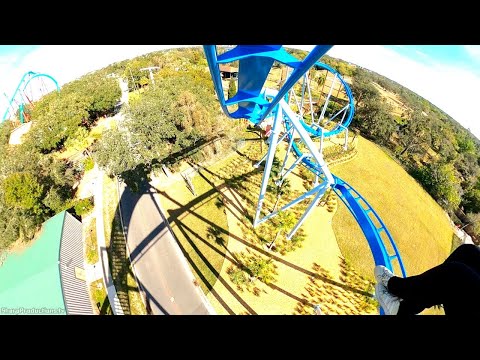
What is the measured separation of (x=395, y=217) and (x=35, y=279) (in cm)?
2252

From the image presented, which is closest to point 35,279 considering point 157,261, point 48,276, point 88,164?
point 48,276

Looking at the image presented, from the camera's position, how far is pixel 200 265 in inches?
551

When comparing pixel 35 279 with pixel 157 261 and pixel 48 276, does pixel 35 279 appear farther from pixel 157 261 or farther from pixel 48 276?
pixel 157 261

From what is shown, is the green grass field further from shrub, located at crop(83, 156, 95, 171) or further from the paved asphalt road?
shrub, located at crop(83, 156, 95, 171)

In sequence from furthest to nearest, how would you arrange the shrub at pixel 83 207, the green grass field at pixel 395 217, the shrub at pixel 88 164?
the shrub at pixel 88 164 → the shrub at pixel 83 207 → the green grass field at pixel 395 217

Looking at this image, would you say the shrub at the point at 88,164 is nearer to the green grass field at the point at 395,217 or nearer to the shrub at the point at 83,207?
the shrub at the point at 83,207

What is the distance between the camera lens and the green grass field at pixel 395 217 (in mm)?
15922

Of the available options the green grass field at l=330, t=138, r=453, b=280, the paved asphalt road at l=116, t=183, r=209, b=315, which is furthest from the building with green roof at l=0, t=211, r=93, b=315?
the green grass field at l=330, t=138, r=453, b=280

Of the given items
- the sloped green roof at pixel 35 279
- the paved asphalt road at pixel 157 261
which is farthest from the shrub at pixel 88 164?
the sloped green roof at pixel 35 279

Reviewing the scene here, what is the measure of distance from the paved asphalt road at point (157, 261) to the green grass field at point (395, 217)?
9.70 meters

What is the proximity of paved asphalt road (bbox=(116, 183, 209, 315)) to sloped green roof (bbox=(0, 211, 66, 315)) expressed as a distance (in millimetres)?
3730
